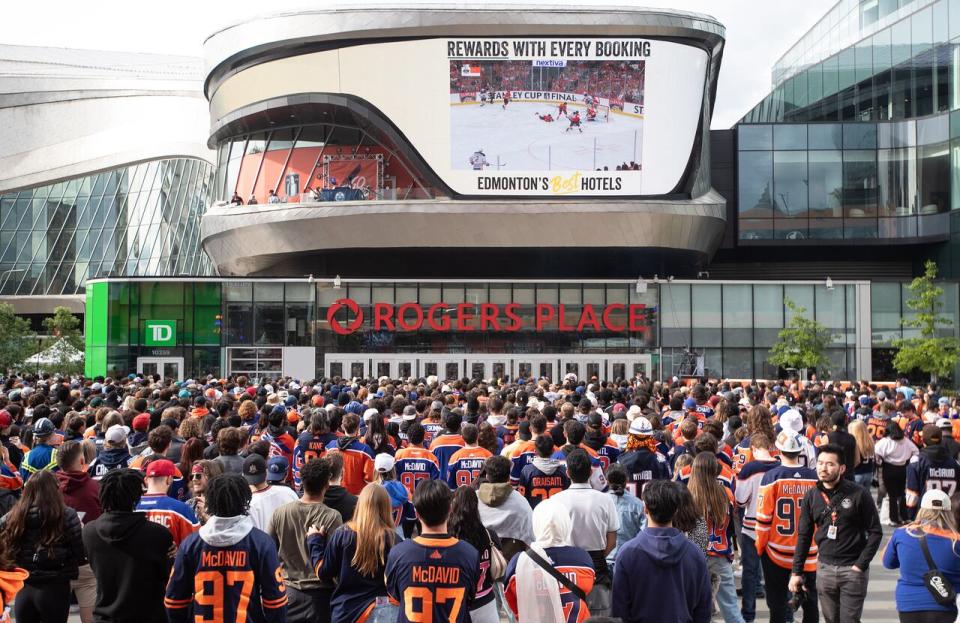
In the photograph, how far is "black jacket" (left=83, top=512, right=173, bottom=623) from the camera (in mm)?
6141

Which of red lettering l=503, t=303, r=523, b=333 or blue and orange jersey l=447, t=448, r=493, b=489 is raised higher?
red lettering l=503, t=303, r=523, b=333

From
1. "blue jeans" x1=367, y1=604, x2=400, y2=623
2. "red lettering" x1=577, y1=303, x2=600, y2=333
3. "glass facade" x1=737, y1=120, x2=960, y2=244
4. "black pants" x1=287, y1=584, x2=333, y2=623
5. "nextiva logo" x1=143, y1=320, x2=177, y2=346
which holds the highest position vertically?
"glass facade" x1=737, y1=120, x2=960, y2=244

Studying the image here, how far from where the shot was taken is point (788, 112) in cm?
6181

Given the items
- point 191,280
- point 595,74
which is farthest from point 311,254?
point 595,74

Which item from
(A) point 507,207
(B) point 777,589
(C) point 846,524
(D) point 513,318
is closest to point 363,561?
(C) point 846,524

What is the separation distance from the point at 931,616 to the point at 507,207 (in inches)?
1492

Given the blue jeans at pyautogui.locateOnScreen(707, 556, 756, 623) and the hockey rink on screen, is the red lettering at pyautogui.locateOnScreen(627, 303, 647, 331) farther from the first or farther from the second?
the blue jeans at pyautogui.locateOnScreen(707, 556, 756, 623)

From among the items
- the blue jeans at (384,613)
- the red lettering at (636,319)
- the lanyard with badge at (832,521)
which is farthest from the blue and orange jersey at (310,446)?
the red lettering at (636,319)

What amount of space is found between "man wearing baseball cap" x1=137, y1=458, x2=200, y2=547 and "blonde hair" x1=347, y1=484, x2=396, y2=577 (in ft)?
4.36

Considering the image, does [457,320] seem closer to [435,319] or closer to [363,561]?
[435,319]

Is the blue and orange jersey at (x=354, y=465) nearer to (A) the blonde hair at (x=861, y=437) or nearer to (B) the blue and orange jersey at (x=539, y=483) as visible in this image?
(B) the blue and orange jersey at (x=539, y=483)

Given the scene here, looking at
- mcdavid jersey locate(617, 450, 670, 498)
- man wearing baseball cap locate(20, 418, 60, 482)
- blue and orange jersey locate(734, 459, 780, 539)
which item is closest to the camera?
blue and orange jersey locate(734, 459, 780, 539)

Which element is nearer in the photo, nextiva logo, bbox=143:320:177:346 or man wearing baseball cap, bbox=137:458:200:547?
man wearing baseball cap, bbox=137:458:200:547

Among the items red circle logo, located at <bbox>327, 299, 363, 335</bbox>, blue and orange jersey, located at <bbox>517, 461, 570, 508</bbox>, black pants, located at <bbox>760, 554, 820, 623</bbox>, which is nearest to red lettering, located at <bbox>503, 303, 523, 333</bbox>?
red circle logo, located at <bbox>327, 299, 363, 335</bbox>
